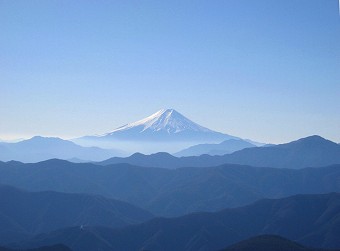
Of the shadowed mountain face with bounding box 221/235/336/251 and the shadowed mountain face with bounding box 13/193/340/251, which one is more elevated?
the shadowed mountain face with bounding box 221/235/336/251

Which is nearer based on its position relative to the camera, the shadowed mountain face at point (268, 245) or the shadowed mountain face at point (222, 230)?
the shadowed mountain face at point (268, 245)

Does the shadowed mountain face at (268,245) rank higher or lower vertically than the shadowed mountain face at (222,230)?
higher

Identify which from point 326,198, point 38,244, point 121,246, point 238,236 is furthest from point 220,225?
point 38,244

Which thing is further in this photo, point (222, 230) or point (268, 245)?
point (222, 230)

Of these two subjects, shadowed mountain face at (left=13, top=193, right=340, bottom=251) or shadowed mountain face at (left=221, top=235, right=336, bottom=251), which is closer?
shadowed mountain face at (left=221, top=235, right=336, bottom=251)

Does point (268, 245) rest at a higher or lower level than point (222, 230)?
higher
